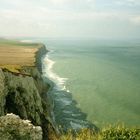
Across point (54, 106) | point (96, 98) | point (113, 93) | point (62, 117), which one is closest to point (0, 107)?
point (62, 117)

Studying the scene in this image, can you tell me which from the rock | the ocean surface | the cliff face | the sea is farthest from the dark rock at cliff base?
the rock

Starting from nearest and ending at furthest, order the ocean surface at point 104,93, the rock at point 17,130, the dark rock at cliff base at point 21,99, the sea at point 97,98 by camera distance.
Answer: the rock at point 17,130 < the dark rock at cliff base at point 21,99 < the sea at point 97,98 < the ocean surface at point 104,93

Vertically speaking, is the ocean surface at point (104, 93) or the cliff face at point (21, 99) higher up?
the cliff face at point (21, 99)

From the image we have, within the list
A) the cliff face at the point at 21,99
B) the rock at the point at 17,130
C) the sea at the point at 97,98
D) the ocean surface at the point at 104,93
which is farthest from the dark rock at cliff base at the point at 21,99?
the rock at the point at 17,130

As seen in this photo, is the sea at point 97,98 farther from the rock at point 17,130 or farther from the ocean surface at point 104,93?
the rock at point 17,130

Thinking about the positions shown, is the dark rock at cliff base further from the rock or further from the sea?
the rock

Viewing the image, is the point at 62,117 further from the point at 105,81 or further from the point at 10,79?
the point at 105,81

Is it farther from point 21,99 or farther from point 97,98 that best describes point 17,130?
point 97,98

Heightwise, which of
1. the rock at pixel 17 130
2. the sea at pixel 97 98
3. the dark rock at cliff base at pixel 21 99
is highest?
the rock at pixel 17 130
